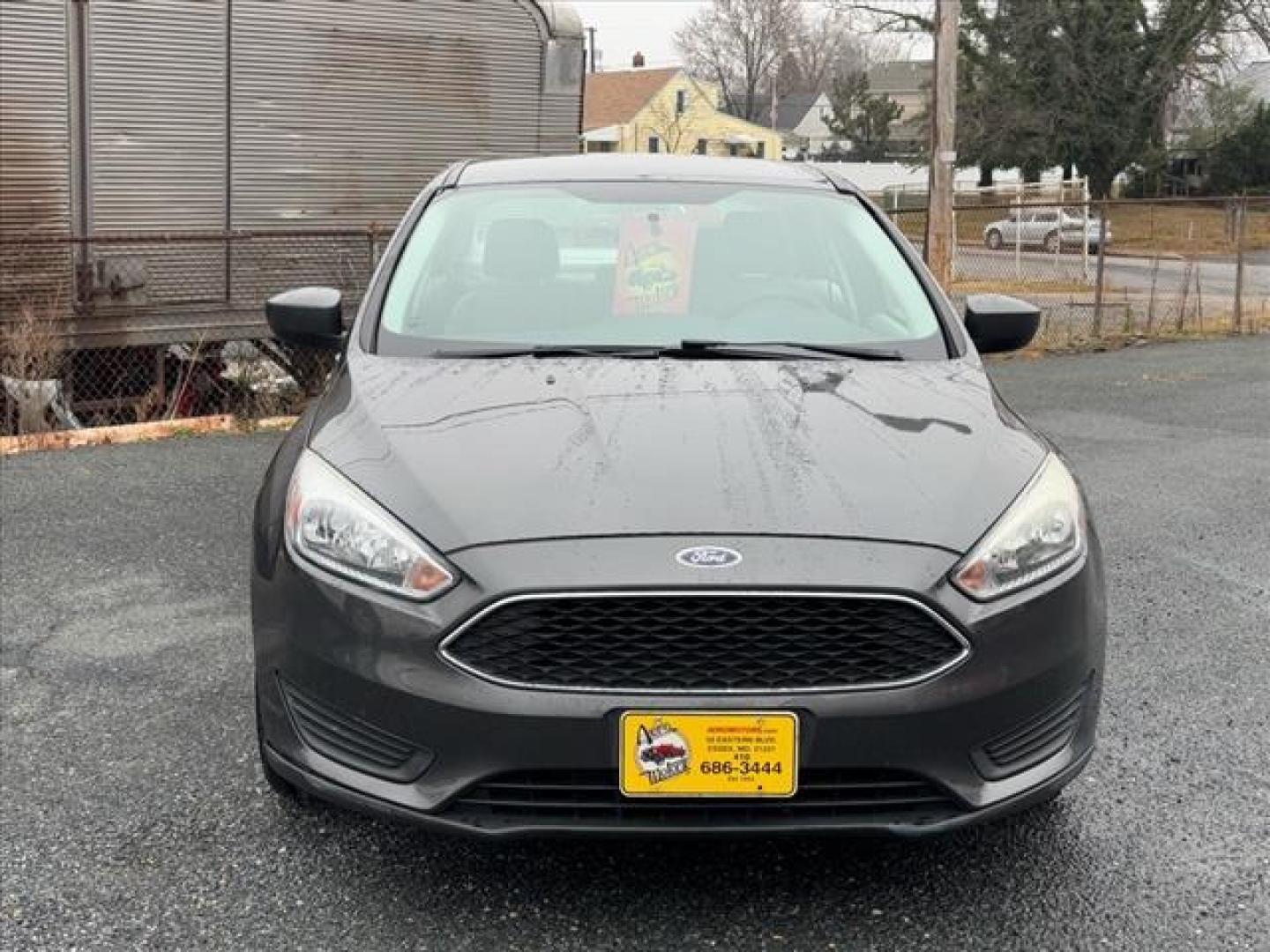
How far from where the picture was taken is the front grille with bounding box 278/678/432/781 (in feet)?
8.62

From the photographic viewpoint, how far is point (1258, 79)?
5997 cm

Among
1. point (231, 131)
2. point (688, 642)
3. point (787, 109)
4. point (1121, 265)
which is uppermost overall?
point (787, 109)

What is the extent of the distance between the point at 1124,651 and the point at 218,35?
7.32 m

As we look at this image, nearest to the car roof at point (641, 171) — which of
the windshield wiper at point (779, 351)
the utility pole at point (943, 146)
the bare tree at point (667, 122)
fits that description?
the windshield wiper at point (779, 351)

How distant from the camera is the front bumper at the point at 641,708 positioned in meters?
2.52

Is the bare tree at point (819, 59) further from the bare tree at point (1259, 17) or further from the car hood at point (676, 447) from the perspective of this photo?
the car hood at point (676, 447)

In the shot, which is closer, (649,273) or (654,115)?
(649,273)

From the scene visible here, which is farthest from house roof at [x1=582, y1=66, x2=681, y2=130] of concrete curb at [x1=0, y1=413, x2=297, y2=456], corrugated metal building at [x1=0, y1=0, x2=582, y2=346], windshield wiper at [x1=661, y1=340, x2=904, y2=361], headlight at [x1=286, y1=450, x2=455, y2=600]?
headlight at [x1=286, y1=450, x2=455, y2=600]

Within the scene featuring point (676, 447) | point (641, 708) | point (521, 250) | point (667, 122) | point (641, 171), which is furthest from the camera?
point (667, 122)

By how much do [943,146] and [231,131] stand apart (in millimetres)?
7551

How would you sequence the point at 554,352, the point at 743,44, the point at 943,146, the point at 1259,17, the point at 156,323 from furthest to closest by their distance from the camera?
the point at 743,44
the point at 1259,17
the point at 943,146
the point at 156,323
the point at 554,352

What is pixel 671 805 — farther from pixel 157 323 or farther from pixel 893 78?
pixel 893 78

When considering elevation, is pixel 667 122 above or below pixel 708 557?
above

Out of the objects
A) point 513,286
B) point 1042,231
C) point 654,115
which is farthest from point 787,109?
point 513,286
